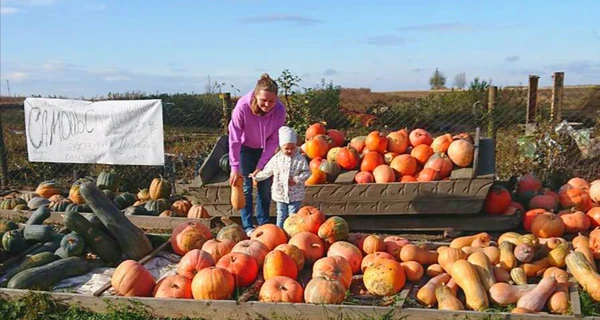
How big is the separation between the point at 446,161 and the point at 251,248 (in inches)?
101

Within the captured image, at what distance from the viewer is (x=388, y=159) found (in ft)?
20.7

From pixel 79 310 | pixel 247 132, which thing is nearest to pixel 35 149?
pixel 247 132

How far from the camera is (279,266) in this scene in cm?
398

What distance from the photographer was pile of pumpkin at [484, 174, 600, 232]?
5.36 m

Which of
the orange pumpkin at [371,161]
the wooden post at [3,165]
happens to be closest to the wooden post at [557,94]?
the orange pumpkin at [371,161]

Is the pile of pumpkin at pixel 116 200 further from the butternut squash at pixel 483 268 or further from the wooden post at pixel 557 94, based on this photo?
the wooden post at pixel 557 94

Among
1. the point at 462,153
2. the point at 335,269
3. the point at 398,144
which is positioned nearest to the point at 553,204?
the point at 462,153

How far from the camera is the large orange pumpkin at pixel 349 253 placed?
427 cm

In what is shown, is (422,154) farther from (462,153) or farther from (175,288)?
(175,288)

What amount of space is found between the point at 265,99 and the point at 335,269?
196cm

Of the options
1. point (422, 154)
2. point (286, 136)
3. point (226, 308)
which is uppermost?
point (286, 136)

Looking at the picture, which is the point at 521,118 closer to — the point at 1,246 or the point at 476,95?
the point at 476,95

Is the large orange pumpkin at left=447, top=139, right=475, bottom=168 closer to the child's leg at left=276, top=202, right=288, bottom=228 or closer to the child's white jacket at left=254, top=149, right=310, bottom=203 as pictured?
the child's white jacket at left=254, top=149, right=310, bottom=203

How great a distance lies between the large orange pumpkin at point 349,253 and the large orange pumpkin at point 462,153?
208 cm
